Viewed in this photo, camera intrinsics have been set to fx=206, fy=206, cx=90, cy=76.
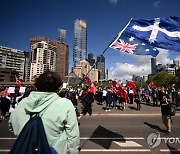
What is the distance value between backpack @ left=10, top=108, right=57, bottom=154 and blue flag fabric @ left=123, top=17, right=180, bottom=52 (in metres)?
6.18

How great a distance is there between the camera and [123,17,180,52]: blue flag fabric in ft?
23.6

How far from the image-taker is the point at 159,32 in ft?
Answer: 24.2

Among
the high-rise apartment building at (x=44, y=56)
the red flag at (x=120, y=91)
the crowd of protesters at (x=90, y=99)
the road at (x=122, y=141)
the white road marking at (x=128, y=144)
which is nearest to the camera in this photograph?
the road at (x=122, y=141)

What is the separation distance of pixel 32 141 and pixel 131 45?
625 centimetres

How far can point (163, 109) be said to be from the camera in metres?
9.00

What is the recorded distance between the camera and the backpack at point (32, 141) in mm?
1967

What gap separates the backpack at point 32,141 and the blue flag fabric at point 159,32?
6.18 metres

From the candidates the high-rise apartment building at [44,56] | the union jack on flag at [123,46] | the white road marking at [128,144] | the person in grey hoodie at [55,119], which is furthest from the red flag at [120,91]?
the high-rise apartment building at [44,56]

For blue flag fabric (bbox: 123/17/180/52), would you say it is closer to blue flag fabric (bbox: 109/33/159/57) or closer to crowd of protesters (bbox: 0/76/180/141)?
blue flag fabric (bbox: 109/33/159/57)

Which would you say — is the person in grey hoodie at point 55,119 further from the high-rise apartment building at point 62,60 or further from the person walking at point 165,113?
the high-rise apartment building at point 62,60

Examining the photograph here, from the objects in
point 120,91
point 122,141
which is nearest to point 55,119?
point 122,141

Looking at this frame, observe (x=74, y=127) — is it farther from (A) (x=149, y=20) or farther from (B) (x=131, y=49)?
(A) (x=149, y=20)

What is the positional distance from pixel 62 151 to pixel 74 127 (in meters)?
0.29

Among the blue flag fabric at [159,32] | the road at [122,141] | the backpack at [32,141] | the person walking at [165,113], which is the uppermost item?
the blue flag fabric at [159,32]
